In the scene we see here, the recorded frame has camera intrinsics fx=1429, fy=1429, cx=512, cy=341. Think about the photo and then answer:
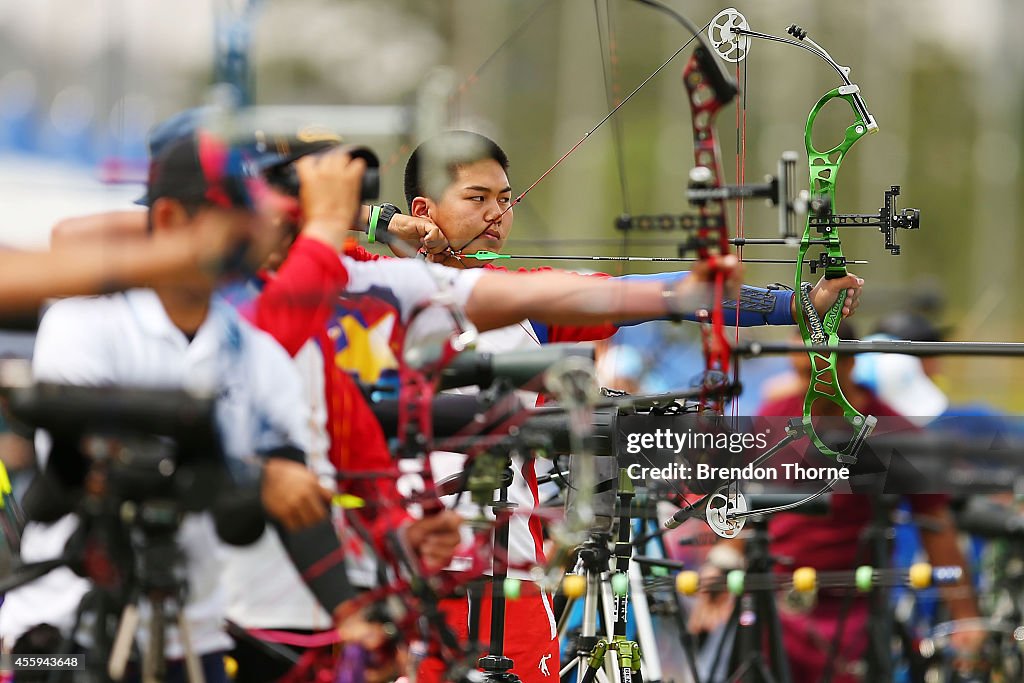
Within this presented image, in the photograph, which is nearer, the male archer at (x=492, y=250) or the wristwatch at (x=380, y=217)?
the male archer at (x=492, y=250)

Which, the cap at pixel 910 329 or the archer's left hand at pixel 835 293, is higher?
the cap at pixel 910 329

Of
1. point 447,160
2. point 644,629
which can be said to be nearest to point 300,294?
point 447,160

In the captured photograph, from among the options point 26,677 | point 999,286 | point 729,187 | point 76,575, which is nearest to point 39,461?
point 76,575

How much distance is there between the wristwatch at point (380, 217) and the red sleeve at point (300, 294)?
124 centimetres

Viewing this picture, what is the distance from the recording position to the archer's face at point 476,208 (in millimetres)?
3908

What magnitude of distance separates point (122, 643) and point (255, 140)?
894 mm

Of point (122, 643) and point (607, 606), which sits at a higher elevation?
point (607, 606)

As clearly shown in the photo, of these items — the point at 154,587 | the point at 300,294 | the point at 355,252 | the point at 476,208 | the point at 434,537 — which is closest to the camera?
the point at 154,587

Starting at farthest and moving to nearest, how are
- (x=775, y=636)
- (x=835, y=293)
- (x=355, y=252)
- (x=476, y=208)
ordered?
1. (x=775, y=636)
2. (x=476, y=208)
3. (x=835, y=293)
4. (x=355, y=252)

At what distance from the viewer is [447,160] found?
3779mm

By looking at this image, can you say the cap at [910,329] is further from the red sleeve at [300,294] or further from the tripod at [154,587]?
the tripod at [154,587]

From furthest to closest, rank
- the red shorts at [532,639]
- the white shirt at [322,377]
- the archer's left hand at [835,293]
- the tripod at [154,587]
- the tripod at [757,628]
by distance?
the tripod at [757,628], the red shorts at [532,639], the archer's left hand at [835,293], the white shirt at [322,377], the tripod at [154,587]

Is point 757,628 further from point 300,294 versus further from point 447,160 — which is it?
point 300,294

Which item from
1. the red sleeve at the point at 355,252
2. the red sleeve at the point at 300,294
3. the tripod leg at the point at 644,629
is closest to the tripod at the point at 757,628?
the tripod leg at the point at 644,629
